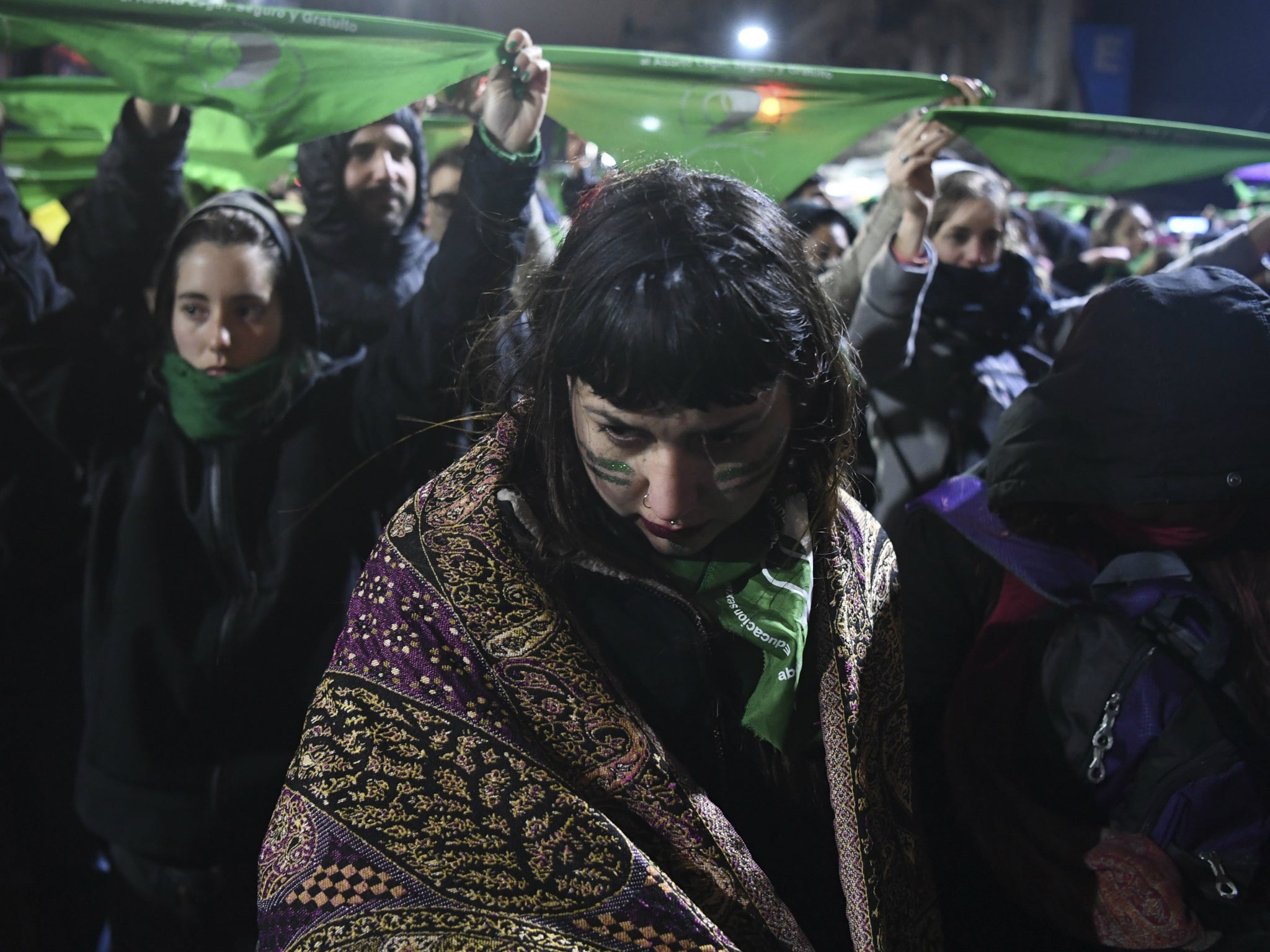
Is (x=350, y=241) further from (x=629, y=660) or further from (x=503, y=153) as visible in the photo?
(x=629, y=660)

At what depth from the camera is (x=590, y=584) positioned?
1.31 m

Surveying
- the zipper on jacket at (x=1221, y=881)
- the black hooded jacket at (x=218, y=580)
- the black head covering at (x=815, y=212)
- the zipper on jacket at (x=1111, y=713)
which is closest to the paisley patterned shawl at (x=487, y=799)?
the zipper on jacket at (x=1111, y=713)

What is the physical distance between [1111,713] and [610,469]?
39.6 inches

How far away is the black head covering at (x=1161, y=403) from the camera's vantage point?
61.9 inches

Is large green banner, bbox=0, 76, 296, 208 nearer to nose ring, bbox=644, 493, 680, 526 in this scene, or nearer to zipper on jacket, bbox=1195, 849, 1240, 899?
nose ring, bbox=644, 493, 680, 526

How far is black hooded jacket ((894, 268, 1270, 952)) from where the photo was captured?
1.58 metres

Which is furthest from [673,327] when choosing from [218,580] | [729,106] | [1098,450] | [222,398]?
[729,106]

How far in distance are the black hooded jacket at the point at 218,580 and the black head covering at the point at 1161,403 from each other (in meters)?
1.33

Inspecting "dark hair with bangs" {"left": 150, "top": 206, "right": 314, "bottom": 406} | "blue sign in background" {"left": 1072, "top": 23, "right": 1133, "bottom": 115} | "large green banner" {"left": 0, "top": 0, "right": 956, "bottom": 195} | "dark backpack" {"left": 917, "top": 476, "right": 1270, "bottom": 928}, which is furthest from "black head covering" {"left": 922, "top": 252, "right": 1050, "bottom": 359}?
"blue sign in background" {"left": 1072, "top": 23, "right": 1133, "bottom": 115}

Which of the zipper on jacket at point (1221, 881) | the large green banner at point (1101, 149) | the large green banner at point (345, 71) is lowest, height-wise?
the zipper on jacket at point (1221, 881)

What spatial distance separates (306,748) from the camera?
1.18 metres

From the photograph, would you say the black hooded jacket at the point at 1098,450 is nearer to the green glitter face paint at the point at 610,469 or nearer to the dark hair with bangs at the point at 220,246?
the green glitter face paint at the point at 610,469

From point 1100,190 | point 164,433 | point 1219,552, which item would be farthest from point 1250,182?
point 164,433

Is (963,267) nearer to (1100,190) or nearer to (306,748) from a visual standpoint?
(1100,190)
